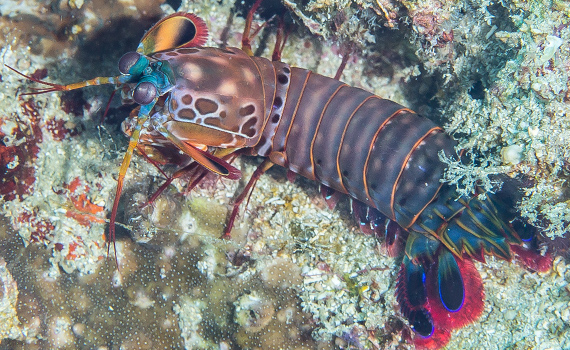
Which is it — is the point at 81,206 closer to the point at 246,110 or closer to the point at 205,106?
the point at 205,106

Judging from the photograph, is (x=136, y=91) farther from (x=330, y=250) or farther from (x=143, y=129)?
(x=330, y=250)

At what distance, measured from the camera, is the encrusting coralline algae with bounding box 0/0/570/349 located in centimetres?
307

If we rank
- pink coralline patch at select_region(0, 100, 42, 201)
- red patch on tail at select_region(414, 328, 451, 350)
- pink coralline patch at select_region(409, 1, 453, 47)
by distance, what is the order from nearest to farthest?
pink coralline patch at select_region(409, 1, 453, 47)
red patch on tail at select_region(414, 328, 451, 350)
pink coralline patch at select_region(0, 100, 42, 201)

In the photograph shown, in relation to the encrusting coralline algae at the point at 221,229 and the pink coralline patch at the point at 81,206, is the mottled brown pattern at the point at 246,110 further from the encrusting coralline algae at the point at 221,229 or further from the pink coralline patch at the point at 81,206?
the pink coralline patch at the point at 81,206

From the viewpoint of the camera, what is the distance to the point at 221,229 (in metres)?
3.60

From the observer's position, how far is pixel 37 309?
359 cm

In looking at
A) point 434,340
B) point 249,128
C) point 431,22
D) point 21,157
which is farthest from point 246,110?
point 434,340

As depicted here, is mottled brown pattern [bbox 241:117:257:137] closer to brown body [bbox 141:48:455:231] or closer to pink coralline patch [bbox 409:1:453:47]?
brown body [bbox 141:48:455:231]

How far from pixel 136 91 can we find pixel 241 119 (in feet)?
3.01

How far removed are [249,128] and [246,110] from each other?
7.1 inches

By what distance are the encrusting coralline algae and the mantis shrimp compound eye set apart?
0.93m

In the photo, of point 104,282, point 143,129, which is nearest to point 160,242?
point 104,282

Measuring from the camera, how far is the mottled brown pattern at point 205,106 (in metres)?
2.99

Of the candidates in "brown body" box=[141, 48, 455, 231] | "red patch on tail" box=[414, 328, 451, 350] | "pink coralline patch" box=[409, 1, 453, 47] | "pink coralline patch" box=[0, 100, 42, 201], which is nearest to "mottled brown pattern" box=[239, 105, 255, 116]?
"brown body" box=[141, 48, 455, 231]
